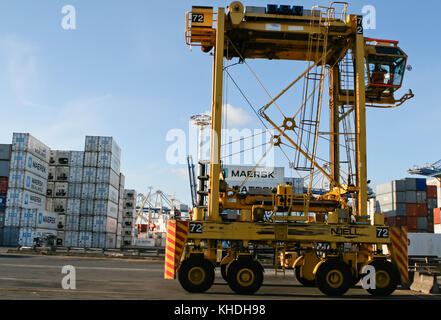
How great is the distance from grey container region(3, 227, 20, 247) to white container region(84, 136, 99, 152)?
11892 mm

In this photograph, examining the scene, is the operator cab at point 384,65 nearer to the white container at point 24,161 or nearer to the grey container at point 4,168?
the white container at point 24,161

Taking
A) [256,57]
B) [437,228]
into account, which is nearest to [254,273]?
[256,57]

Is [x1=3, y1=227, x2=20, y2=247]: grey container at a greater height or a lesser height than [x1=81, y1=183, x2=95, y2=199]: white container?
lesser

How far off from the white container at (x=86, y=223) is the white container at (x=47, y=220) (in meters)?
2.85

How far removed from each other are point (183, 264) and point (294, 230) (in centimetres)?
343

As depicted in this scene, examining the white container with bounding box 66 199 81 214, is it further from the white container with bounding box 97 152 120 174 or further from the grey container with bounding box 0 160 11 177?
the grey container with bounding box 0 160 11 177

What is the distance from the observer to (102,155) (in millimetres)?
50156

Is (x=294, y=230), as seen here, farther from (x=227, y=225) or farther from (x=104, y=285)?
(x=104, y=285)

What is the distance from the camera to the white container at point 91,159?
165 ft

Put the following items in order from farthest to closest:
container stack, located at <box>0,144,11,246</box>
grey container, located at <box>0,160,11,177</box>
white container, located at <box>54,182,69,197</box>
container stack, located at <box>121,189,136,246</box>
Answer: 1. container stack, located at <box>121,189,136,246</box>
2. white container, located at <box>54,182,69,197</box>
3. grey container, located at <box>0,160,11,177</box>
4. container stack, located at <box>0,144,11,246</box>

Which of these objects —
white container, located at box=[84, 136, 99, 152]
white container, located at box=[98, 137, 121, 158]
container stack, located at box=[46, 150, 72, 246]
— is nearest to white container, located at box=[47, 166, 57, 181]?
container stack, located at box=[46, 150, 72, 246]

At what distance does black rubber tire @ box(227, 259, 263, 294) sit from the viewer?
39.6 ft

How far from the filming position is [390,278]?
502 inches

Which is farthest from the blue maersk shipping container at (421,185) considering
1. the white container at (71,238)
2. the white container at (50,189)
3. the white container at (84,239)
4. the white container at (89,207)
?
the white container at (50,189)
